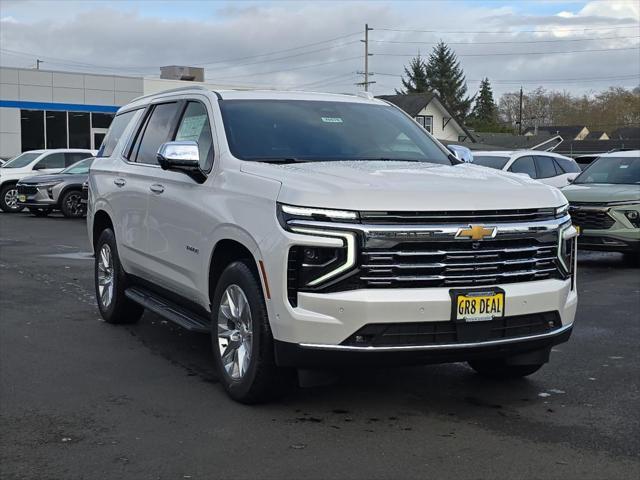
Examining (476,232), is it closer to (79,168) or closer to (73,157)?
(79,168)

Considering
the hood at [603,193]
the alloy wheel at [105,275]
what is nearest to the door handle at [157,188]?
the alloy wheel at [105,275]

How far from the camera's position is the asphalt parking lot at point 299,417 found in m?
4.32

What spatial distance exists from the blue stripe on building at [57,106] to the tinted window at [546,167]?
33.5 metres

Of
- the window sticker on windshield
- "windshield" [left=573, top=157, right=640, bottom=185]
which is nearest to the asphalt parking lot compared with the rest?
the window sticker on windshield

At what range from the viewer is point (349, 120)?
647cm

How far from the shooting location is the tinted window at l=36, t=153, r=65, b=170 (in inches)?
960

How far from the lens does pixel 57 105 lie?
46.3 meters

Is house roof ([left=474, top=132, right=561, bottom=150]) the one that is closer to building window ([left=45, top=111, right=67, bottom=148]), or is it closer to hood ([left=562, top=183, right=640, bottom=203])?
building window ([left=45, top=111, right=67, bottom=148])

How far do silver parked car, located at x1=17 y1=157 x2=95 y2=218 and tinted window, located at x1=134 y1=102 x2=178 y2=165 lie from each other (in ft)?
49.8

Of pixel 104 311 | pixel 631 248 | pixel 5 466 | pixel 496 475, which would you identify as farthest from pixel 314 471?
pixel 631 248

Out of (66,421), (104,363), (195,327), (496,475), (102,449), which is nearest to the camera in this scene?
(496,475)

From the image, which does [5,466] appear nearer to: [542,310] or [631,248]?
[542,310]

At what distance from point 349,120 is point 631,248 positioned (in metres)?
7.25

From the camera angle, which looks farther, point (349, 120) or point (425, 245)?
point (349, 120)
